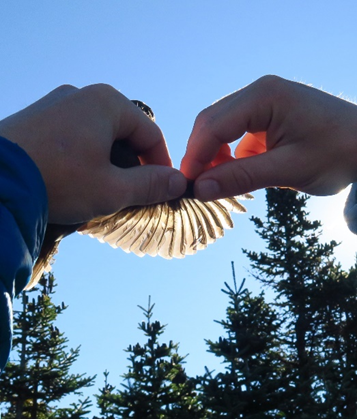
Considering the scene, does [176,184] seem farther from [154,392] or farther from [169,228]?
[154,392]

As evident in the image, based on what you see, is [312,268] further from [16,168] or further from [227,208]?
[16,168]

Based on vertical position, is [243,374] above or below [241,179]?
above

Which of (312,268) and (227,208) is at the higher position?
(312,268)

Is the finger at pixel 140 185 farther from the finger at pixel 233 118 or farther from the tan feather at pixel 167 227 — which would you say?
the tan feather at pixel 167 227

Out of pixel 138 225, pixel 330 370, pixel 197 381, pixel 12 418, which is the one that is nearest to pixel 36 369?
pixel 12 418

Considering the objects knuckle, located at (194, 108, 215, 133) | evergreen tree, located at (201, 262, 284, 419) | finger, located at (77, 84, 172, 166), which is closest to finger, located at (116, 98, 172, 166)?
finger, located at (77, 84, 172, 166)

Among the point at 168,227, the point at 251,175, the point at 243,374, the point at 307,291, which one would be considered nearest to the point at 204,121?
the point at 251,175

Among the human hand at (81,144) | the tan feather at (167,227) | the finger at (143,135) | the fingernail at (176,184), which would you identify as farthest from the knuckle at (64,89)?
the tan feather at (167,227)
